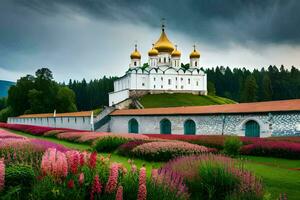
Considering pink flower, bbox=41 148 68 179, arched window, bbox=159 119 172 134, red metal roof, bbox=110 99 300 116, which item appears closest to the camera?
pink flower, bbox=41 148 68 179

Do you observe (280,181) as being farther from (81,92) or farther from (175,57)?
(81,92)

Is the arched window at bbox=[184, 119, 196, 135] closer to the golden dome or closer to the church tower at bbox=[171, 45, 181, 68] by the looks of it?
the church tower at bbox=[171, 45, 181, 68]

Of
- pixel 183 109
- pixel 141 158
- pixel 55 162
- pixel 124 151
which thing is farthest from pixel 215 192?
pixel 183 109

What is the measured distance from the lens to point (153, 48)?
287 ft

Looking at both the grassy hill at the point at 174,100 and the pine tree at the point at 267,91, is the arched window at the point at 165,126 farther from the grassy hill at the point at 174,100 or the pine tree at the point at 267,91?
the pine tree at the point at 267,91

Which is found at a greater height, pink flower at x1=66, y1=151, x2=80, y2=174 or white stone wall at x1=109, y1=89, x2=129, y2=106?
white stone wall at x1=109, y1=89, x2=129, y2=106

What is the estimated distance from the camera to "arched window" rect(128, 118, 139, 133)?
131 ft

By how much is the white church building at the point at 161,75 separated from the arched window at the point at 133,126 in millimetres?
38998

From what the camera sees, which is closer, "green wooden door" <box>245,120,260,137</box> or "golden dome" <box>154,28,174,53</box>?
"green wooden door" <box>245,120,260,137</box>

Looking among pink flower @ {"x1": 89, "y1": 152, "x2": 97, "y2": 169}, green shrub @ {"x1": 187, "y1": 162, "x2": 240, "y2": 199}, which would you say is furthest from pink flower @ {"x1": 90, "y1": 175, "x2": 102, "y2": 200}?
green shrub @ {"x1": 187, "y1": 162, "x2": 240, "y2": 199}

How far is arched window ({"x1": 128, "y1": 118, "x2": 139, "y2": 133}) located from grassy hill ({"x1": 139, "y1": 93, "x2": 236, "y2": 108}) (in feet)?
84.5

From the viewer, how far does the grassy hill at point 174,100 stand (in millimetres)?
70812

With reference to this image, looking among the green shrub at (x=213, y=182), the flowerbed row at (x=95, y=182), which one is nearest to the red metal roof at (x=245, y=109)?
the green shrub at (x=213, y=182)

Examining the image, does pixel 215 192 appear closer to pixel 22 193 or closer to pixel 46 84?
pixel 22 193
